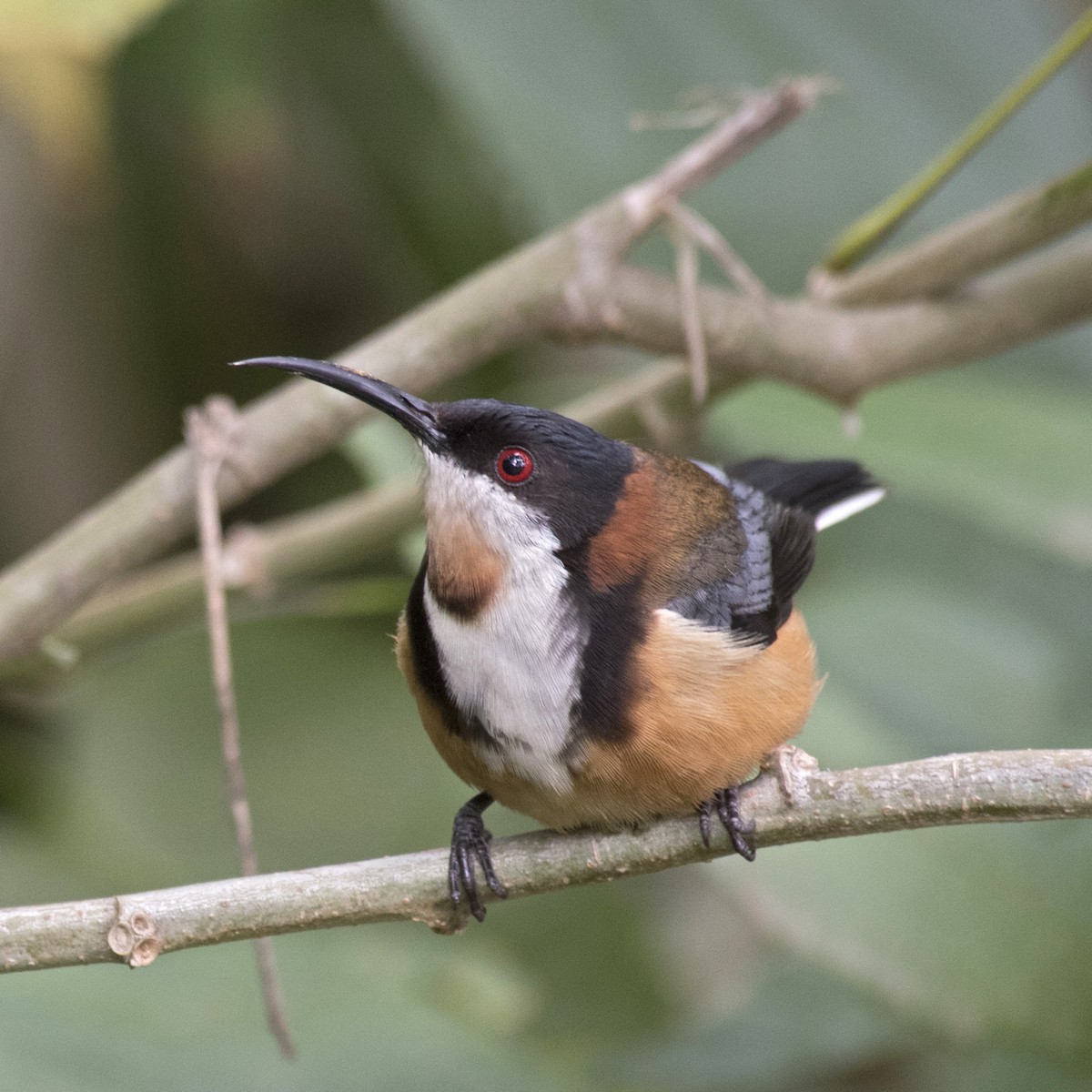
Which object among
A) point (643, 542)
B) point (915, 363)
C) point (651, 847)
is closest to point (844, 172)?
point (915, 363)

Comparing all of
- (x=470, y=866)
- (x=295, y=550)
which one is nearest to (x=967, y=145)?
(x=470, y=866)

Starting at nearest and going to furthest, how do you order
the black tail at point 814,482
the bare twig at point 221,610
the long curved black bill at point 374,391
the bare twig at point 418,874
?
1. the bare twig at point 418,874
2. the long curved black bill at point 374,391
3. the bare twig at point 221,610
4. the black tail at point 814,482

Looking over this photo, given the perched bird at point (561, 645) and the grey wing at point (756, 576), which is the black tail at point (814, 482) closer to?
the grey wing at point (756, 576)

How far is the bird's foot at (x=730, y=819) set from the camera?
2277mm

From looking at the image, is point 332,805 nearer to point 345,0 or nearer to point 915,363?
point 915,363

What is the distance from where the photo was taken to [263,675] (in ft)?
15.3

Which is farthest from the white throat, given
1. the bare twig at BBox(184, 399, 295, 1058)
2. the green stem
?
the green stem

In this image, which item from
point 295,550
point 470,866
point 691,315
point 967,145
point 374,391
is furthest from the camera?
point 295,550

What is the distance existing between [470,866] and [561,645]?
40 cm

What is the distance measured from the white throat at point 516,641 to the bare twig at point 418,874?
0.83ft

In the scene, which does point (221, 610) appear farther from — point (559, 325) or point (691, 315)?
point (691, 315)

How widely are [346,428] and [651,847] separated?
1049 millimetres

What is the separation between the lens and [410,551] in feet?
10.7

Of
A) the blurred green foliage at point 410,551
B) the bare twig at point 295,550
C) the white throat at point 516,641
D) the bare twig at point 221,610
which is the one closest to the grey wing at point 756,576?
the white throat at point 516,641
